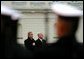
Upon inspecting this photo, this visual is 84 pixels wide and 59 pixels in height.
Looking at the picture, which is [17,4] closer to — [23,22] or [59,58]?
[23,22]

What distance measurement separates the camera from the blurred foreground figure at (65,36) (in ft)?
9.55

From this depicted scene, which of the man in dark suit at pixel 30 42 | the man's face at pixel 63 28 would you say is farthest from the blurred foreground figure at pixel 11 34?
the man's face at pixel 63 28

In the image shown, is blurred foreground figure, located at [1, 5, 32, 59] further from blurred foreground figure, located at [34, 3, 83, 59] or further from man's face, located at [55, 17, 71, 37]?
man's face, located at [55, 17, 71, 37]

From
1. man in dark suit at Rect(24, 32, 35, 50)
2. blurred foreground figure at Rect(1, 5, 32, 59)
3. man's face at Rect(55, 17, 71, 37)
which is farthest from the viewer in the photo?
man in dark suit at Rect(24, 32, 35, 50)

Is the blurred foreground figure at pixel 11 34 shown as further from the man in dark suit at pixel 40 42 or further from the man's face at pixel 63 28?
the man's face at pixel 63 28

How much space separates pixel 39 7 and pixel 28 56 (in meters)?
0.43

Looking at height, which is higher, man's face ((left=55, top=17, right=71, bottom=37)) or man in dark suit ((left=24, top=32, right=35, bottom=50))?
man's face ((left=55, top=17, right=71, bottom=37))

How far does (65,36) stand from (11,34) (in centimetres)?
46

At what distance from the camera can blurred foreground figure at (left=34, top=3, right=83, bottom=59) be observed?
115 inches

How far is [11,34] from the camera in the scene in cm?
304

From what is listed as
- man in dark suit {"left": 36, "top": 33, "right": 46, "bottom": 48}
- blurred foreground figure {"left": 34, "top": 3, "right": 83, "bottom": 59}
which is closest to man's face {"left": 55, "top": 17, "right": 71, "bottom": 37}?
blurred foreground figure {"left": 34, "top": 3, "right": 83, "bottom": 59}

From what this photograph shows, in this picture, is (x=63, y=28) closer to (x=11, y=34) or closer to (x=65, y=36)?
(x=65, y=36)

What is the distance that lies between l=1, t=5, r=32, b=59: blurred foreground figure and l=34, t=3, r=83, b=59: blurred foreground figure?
0.16 metres

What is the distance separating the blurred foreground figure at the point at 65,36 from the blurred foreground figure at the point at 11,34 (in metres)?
0.16
